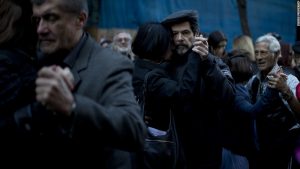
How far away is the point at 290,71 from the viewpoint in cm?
604

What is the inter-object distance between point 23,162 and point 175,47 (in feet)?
7.15

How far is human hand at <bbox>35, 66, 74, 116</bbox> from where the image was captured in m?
2.11

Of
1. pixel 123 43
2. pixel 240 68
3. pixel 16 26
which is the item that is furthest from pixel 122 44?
pixel 16 26

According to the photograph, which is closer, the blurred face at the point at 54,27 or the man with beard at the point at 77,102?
the man with beard at the point at 77,102

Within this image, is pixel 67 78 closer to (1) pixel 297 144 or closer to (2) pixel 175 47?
(2) pixel 175 47

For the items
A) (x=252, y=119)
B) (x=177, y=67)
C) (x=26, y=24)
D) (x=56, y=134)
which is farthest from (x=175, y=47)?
(x=56, y=134)

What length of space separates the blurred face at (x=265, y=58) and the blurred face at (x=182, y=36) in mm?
1675

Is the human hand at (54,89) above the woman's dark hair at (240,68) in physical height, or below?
above

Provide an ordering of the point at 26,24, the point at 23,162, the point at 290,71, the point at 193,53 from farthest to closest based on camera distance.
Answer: the point at 290,71
the point at 193,53
the point at 26,24
the point at 23,162

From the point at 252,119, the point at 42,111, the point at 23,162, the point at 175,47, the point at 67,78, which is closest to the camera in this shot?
the point at 67,78

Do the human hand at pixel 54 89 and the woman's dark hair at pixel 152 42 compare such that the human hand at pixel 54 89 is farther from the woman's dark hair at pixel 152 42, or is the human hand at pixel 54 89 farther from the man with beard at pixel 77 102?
the woman's dark hair at pixel 152 42

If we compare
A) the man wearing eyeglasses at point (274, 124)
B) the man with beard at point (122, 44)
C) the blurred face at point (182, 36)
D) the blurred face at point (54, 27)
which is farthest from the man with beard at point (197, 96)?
the man with beard at point (122, 44)

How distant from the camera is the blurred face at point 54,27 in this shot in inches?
99.6

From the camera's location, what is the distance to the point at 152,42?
4.32 m
